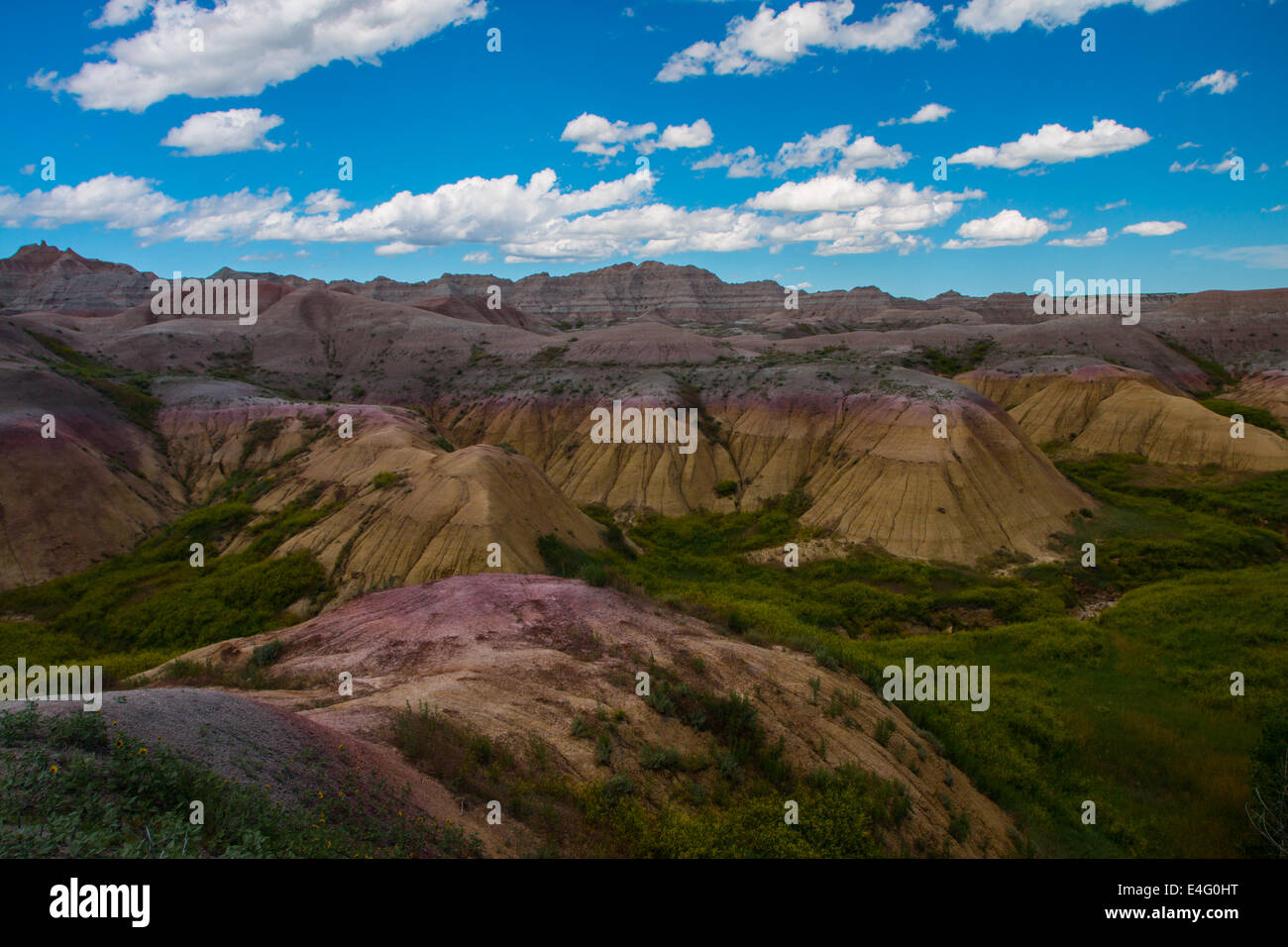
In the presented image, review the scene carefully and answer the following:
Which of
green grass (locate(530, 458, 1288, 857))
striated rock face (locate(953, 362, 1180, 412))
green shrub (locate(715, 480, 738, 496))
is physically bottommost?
green grass (locate(530, 458, 1288, 857))

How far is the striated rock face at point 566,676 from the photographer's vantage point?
11.0 metres

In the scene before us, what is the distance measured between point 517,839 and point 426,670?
6.13 meters

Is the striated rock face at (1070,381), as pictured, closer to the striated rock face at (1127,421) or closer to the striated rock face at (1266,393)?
the striated rock face at (1127,421)

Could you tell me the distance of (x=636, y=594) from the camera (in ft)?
67.4

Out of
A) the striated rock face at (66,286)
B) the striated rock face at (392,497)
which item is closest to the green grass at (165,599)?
the striated rock face at (392,497)

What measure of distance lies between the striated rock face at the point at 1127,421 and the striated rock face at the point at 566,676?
4880 centimetres

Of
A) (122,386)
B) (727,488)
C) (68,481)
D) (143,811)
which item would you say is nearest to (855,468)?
(727,488)

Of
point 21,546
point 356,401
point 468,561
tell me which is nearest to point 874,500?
point 468,561

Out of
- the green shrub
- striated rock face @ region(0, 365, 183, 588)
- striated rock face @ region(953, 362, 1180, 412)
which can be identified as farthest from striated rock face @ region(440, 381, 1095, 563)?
striated rock face @ region(0, 365, 183, 588)

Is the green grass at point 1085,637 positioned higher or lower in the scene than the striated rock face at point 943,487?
lower

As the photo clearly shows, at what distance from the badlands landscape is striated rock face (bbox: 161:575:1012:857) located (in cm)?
12

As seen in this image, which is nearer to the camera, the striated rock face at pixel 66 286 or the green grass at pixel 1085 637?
the green grass at pixel 1085 637

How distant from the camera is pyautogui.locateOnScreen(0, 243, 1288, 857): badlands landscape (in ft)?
29.7

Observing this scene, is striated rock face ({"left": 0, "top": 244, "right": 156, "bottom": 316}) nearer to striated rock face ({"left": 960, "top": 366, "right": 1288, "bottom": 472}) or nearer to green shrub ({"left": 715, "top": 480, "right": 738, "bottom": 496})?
green shrub ({"left": 715, "top": 480, "right": 738, "bottom": 496})
